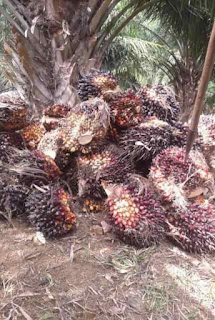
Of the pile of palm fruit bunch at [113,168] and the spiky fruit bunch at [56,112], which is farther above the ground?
the spiky fruit bunch at [56,112]

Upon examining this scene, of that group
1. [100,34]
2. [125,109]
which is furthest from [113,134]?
[100,34]

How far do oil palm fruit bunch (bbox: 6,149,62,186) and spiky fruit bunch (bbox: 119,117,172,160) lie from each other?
0.35m

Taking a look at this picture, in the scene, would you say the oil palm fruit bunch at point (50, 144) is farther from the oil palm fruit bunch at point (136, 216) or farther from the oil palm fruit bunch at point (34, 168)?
the oil palm fruit bunch at point (136, 216)

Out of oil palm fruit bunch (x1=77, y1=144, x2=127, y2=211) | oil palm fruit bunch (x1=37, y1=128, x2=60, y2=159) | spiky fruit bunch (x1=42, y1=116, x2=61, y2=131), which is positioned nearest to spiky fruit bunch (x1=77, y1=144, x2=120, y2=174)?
oil palm fruit bunch (x1=77, y1=144, x2=127, y2=211)

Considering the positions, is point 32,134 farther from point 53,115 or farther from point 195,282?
point 195,282

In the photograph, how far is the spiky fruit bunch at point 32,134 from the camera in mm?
1421

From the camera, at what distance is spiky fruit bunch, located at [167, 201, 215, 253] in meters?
1.06

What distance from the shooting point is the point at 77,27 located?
1881 millimetres

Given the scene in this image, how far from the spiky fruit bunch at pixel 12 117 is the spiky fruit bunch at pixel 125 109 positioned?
1.49 feet

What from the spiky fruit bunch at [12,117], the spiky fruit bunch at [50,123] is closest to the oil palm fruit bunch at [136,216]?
the spiky fruit bunch at [50,123]

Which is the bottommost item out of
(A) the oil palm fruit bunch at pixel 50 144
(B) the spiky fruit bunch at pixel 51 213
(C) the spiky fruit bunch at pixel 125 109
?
(B) the spiky fruit bunch at pixel 51 213

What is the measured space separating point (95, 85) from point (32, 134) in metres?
0.41

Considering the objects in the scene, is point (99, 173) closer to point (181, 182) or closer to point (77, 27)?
point (181, 182)

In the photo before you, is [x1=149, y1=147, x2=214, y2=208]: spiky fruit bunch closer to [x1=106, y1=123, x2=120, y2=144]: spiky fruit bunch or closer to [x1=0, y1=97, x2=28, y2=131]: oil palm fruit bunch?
[x1=106, y1=123, x2=120, y2=144]: spiky fruit bunch
